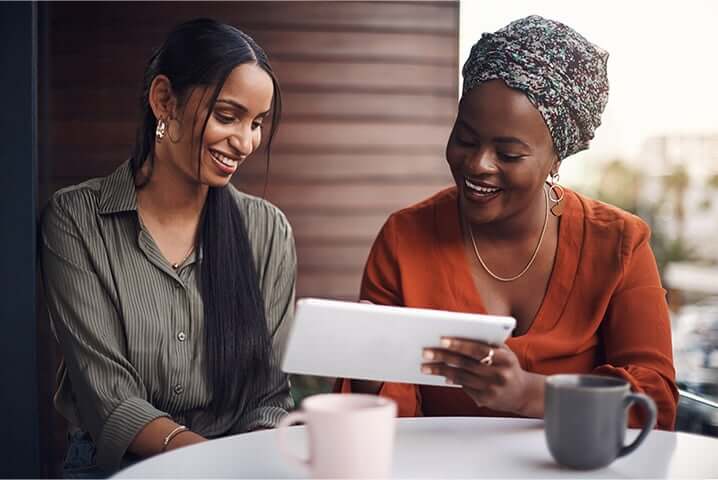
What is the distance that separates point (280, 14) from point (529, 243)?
2270 mm

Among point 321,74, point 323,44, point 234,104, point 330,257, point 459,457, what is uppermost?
point 323,44

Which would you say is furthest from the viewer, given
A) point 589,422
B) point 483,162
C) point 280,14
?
point 280,14

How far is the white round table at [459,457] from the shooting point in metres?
1.15

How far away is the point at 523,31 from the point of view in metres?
1.86

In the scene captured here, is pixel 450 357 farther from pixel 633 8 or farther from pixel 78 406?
pixel 633 8

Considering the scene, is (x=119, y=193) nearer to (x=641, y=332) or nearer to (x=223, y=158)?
(x=223, y=158)

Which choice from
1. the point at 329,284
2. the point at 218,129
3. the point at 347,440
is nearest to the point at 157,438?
the point at 218,129

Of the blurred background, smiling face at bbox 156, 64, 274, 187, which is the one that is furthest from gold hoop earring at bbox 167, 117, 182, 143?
→ the blurred background

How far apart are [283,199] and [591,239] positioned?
2.17 meters

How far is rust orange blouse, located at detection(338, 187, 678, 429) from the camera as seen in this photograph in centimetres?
171

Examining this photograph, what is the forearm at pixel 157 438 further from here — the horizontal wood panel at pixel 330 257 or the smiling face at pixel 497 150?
the horizontal wood panel at pixel 330 257

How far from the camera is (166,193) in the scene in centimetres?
199

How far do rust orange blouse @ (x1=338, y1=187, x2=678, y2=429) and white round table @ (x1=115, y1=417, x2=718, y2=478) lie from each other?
33cm

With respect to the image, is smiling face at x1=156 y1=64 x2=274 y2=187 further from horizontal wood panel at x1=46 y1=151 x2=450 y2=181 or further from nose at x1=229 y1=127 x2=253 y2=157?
horizontal wood panel at x1=46 y1=151 x2=450 y2=181
